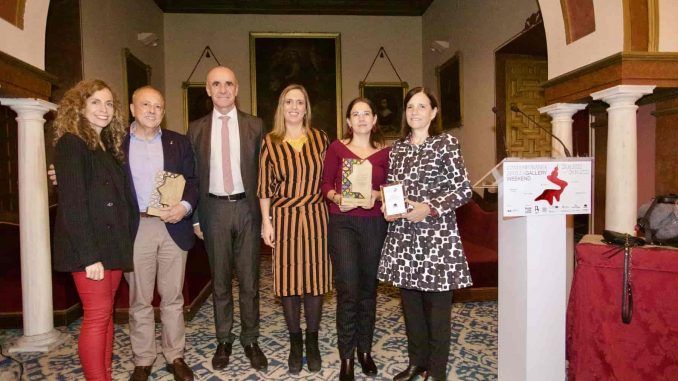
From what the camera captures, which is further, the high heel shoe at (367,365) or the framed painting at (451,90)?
the framed painting at (451,90)

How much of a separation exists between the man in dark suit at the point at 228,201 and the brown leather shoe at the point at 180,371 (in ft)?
0.80

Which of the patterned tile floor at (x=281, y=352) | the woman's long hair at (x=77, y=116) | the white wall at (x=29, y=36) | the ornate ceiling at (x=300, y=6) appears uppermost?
the ornate ceiling at (x=300, y=6)

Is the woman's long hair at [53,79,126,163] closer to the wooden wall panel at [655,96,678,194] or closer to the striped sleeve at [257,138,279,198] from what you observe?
the striped sleeve at [257,138,279,198]

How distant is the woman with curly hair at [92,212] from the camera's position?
7.89ft

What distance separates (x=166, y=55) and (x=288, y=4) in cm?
280

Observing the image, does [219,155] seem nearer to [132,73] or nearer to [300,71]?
[132,73]

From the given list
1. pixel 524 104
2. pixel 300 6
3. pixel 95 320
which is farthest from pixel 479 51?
pixel 95 320

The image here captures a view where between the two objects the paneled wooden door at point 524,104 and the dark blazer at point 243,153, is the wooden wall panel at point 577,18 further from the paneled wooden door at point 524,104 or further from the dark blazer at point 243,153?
the dark blazer at point 243,153

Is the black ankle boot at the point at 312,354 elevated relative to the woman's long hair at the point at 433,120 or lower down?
lower down

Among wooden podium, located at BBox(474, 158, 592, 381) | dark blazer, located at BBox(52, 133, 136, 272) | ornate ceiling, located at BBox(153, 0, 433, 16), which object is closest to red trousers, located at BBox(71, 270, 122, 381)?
dark blazer, located at BBox(52, 133, 136, 272)

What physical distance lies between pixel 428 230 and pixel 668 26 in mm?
2598

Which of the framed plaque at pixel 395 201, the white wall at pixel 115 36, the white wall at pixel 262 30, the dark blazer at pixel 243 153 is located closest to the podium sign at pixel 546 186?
the framed plaque at pixel 395 201

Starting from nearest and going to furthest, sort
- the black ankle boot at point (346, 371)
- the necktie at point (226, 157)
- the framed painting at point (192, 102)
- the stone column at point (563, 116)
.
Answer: the black ankle boot at point (346, 371), the necktie at point (226, 157), the stone column at point (563, 116), the framed painting at point (192, 102)

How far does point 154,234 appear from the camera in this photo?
2875mm
